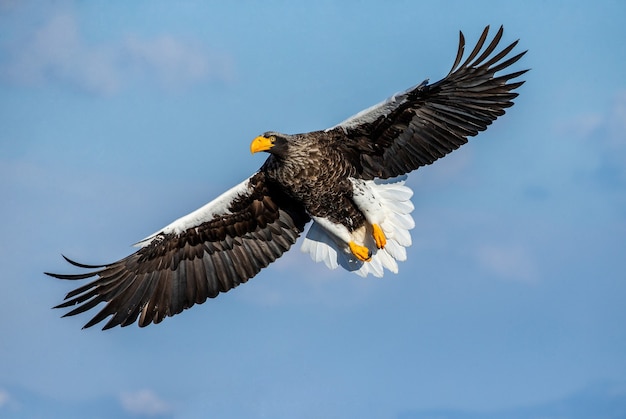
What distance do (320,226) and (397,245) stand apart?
82 centimetres

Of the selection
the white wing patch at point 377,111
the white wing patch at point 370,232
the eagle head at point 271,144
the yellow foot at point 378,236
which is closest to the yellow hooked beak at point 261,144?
the eagle head at point 271,144

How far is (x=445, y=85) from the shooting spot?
31.7 ft

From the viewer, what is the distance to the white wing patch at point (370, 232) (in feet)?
33.2

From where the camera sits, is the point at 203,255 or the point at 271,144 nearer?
the point at 271,144

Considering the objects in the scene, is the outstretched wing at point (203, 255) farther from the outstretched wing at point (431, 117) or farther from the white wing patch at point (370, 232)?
the outstretched wing at point (431, 117)

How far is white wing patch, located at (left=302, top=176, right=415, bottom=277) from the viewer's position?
10125 millimetres

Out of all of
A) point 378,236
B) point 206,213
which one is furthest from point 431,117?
point 206,213

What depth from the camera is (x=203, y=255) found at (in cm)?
1054

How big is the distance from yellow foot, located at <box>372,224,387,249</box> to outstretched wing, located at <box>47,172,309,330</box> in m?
0.81

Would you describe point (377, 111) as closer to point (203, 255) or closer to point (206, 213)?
point (206, 213)

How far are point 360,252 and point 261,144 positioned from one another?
5.29ft

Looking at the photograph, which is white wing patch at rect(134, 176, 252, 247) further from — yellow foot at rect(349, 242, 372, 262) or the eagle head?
yellow foot at rect(349, 242, 372, 262)

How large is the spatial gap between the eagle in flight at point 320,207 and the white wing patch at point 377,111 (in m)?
0.01

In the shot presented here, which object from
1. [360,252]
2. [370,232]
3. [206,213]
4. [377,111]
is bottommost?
[360,252]
